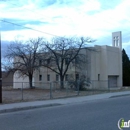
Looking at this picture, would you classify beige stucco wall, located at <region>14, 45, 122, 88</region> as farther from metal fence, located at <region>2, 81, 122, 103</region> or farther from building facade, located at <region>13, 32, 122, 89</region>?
metal fence, located at <region>2, 81, 122, 103</region>

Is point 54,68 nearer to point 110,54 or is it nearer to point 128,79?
point 110,54

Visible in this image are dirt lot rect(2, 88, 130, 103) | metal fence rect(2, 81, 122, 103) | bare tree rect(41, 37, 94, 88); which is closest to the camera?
dirt lot rect(2, 88, 130, 103)

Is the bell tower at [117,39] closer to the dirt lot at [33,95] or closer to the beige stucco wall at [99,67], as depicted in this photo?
the beige stucco wall at [99,67]

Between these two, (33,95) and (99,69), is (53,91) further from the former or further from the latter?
(99,69)

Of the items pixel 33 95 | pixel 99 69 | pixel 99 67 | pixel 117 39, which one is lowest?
pixel 33 95

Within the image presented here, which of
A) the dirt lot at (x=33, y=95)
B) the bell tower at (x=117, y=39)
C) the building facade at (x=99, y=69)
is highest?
the bell tower at (x=117, y=39)

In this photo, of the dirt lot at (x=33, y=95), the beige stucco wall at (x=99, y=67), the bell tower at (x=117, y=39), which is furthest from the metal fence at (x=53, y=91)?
the bell tower at (x=117, y=39)

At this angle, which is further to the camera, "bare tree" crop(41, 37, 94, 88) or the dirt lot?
"bare tree" crop(41, 37, 94, 88)

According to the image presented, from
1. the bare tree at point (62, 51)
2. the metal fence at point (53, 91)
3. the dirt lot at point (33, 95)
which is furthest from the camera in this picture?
the bare tree at point (62, 51)

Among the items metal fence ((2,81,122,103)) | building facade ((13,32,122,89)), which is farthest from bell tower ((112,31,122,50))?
metal fence ((2,81,122,103))

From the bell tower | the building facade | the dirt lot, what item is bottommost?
the dirt lot

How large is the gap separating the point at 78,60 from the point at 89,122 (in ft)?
99.5

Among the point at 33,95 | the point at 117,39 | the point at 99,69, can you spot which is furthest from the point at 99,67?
the point at 33,95

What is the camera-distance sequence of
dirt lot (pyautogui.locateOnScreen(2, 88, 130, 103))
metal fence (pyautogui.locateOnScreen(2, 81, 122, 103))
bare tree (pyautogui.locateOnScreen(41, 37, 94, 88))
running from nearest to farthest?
dirt lot (pyautogui.locateOnScreen(2, 88, 130, 103)), metal fence (pyautogui.locateOnScreen(2, 81, 122, 103)), bare tree (pyautogui.locateOnScreen(41, 37, 94, 88))
